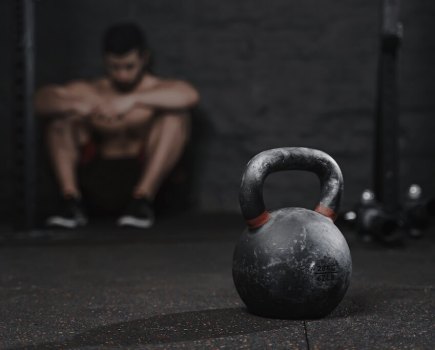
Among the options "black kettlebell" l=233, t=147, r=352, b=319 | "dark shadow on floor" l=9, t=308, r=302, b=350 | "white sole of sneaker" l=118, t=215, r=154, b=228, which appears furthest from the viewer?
"white sole of sneaker" l=118, t=215, r=154, b=228

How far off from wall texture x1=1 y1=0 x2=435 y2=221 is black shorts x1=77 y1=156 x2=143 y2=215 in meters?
0.70

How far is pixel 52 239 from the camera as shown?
Answer: 333cm

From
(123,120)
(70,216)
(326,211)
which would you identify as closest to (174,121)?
(123,120)

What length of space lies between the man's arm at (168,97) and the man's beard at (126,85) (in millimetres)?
168

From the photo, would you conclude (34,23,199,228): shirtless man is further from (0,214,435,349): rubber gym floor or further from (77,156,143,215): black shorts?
(0,214,435,349): rubber gym floor

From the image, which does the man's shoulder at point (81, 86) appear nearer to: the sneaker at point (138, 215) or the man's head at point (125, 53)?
the man's head at point (125, 53)

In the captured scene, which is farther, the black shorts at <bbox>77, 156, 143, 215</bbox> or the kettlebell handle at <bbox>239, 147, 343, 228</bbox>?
the black shorts at <bbox>77, 156, 143, 215</bbox>

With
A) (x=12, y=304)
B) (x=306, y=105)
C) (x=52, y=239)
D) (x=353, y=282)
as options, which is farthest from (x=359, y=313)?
(x=306, y=105)

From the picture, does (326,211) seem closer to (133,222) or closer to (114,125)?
(133,222)

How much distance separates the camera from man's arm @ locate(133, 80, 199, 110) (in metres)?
4.00

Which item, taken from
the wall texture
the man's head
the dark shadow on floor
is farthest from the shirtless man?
the dark shadow on floor

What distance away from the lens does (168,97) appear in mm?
4023

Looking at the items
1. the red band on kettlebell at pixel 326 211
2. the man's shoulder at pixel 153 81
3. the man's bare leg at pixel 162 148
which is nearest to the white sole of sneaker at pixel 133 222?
the man's bare leg at pixel 162 148

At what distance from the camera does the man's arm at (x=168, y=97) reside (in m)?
4.00
